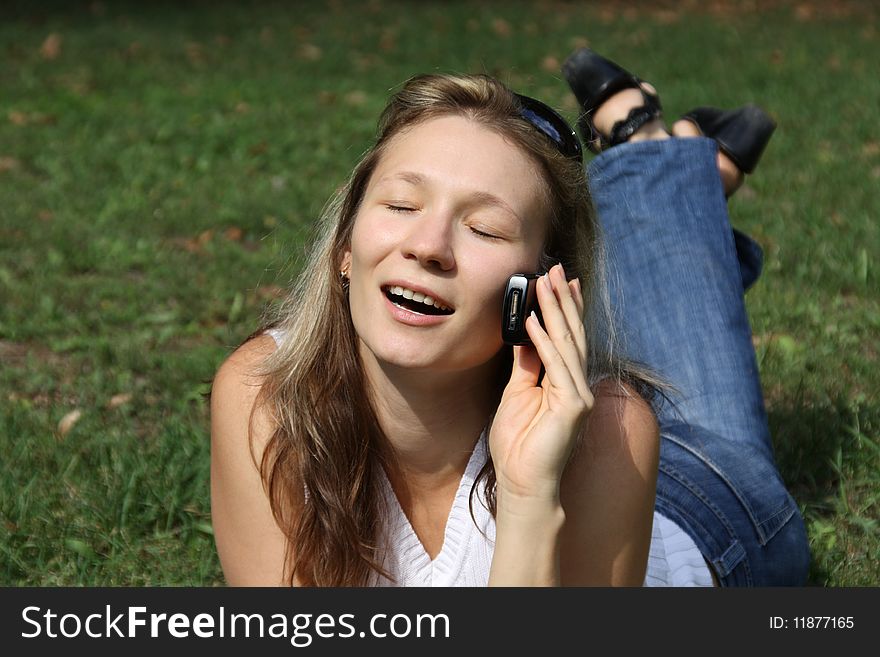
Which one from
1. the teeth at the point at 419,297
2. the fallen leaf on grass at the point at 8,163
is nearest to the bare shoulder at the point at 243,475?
the teeth at the point at 419,297

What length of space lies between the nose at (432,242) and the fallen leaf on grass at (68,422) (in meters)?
1.92

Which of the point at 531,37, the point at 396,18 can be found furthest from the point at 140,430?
the point at 396,18

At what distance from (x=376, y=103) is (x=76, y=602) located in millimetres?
5775

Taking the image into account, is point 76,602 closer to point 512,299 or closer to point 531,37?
point 512,299

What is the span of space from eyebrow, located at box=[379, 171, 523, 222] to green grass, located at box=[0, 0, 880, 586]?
1406 millimetres

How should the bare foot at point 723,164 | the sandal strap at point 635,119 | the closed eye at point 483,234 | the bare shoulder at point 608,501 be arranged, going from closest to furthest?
1. the closed eye at point 483,234
2. the bare shoulder at point 608,501
3. the sandal strap at point 635,119
4. the bare foot at point 723,164

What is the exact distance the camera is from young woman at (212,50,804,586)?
239cm

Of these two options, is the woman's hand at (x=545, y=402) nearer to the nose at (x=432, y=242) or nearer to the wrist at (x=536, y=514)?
the wrist at (x=536, y=514)

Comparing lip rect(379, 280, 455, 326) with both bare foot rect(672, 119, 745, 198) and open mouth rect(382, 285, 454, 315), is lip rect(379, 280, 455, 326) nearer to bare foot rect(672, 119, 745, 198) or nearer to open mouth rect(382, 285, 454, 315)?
open mouth rect(382, 285, 454, 315)

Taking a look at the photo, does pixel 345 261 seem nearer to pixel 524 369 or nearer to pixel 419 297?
pixel 419 297

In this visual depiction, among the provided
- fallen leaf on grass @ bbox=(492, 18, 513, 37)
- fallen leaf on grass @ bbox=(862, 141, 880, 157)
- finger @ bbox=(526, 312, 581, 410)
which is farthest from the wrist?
fallen leaf on grass @ bbox=(492, 18, 513, 37)

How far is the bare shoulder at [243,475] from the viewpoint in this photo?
8.63 ft

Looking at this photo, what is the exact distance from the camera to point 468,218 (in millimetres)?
2441

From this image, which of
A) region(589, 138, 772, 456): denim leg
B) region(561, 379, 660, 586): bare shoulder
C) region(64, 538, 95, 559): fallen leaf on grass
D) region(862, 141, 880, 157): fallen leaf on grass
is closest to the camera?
region(561, 379, 660, 586): bare shoulder
